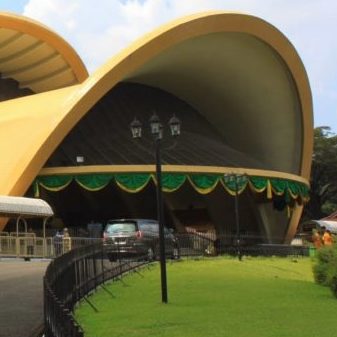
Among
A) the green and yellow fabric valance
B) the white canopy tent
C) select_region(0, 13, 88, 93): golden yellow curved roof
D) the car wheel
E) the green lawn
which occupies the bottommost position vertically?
the green lawn

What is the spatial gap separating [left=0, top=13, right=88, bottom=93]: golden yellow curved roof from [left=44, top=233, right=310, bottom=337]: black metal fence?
20768 millimetres

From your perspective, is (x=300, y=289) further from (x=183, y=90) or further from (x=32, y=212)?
(x=183, y=90)

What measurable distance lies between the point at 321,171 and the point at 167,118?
33605 millimetres

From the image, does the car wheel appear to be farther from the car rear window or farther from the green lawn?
the car rear window

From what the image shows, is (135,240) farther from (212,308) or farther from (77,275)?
(212,308)

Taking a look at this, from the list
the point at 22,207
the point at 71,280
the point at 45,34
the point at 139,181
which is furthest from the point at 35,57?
the point at 71,280

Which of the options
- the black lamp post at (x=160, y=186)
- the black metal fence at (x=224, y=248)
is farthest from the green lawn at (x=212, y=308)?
the black metal fence at (x=224, y=248)

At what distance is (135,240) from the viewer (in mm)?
20156

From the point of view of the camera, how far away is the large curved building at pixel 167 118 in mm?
29922

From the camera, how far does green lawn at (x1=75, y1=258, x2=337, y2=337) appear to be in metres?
9.09

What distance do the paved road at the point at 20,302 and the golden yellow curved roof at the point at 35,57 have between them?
83.5 feet

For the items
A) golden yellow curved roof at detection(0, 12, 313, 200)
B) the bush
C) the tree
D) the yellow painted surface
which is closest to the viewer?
the bush

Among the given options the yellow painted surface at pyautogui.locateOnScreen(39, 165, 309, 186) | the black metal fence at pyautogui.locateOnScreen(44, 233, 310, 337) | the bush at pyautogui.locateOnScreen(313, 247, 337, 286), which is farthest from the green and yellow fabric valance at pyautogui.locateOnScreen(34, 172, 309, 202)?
the bush at pyautogui.locateOnScreen(313, 247, 337, 286)

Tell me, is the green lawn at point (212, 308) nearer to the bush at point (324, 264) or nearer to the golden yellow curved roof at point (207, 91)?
the bush at point (324, 264)
